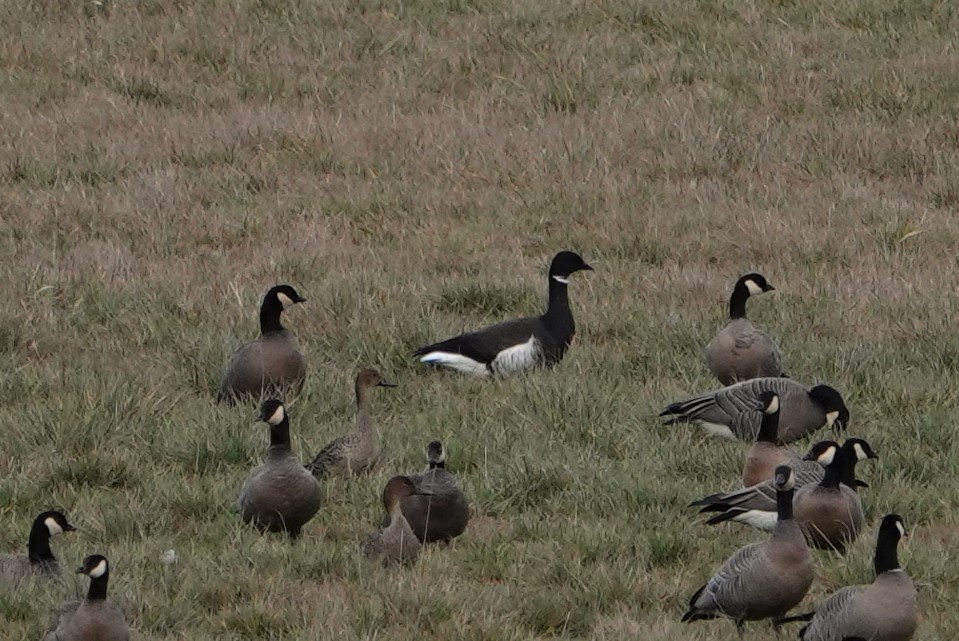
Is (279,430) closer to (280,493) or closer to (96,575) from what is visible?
(280,493)

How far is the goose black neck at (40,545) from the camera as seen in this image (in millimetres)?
7121

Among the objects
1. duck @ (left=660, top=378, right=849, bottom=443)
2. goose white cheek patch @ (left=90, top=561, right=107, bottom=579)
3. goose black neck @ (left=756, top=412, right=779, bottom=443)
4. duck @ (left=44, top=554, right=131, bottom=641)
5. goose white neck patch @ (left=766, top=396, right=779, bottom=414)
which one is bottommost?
duck @ (left=660, top=378, right=849, bottom=443)

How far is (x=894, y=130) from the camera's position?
588 inches

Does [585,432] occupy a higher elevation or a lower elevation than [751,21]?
lower

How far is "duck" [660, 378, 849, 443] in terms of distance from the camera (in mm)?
9211

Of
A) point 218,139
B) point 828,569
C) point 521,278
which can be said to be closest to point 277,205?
point 218,139

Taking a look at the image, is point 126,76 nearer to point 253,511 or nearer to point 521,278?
point 521,278

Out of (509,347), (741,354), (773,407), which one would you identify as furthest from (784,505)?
(509,347)

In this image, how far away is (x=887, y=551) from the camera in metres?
6.54

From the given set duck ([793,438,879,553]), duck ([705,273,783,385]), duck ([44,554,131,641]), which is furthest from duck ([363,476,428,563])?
duck ([705,273,783,385])

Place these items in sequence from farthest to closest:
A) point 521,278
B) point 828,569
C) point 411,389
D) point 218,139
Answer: point 218,139 → point 521,278 → point 411,389 → point 828,569

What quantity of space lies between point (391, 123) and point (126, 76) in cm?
263

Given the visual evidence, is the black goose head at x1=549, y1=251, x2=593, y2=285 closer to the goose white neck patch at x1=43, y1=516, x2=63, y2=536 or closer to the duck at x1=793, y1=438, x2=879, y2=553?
the duck at x1=793, y1=438, x2=879, y2=553

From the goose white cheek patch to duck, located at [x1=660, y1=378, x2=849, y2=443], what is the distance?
3.87 meters
